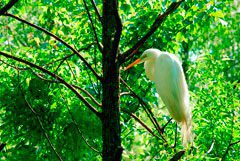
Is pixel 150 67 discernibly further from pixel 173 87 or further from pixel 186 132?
pixel 186 132

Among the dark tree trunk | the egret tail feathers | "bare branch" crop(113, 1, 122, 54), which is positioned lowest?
the egret tail feathers

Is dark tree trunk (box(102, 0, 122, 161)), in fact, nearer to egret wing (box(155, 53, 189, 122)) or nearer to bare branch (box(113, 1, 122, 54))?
bare branch (box(113, 1, 122, 54))

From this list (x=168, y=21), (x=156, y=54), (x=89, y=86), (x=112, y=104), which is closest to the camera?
(x=112, y=104)

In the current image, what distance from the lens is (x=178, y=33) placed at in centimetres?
425

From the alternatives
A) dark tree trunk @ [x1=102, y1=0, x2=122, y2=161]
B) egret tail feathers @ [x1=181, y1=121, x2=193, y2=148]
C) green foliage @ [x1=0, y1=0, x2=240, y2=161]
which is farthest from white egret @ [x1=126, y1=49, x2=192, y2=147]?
green foliage @ [x1=0, y1=0, x2=240, y2=161]

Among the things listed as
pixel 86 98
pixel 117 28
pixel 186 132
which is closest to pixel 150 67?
pixel 186 132

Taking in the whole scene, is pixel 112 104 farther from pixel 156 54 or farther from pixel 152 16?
pixel 152 16

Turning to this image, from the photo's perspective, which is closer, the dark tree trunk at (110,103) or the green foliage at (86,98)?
the dark tree trunk at (110,103)

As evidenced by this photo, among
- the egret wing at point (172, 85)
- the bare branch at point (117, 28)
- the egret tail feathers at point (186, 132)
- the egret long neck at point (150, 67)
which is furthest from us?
the egret long neck at point (150, 67)

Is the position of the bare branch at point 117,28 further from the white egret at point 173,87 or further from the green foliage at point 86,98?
the green foliage at point 86,98

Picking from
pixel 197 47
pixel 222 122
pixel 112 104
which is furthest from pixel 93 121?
pixel 197 47

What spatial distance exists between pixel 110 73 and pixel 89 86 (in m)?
2.33

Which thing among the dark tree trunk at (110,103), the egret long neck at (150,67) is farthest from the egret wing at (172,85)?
the dark tree trunk at (110,103)

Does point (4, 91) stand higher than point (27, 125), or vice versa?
point (4, 91)
